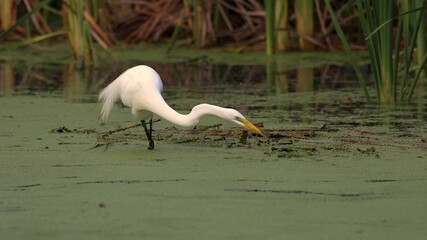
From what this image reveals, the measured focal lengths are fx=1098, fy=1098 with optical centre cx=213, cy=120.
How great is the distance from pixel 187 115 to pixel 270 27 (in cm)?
404

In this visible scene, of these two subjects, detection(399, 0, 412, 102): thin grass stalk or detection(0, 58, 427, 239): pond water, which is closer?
detection(0, 58, 427, 239): pond water

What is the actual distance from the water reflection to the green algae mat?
3.59ft

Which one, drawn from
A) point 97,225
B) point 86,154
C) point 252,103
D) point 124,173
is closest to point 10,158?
point 86,154

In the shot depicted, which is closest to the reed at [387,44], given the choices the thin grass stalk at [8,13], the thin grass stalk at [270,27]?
the thin grass stalk at [270,27]

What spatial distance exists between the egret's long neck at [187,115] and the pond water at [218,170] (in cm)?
14

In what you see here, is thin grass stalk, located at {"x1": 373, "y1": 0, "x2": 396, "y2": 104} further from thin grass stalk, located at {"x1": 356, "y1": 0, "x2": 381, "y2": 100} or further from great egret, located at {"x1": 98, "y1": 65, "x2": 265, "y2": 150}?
great egret, located at {"x1": 98, "y1": 65, "x2": 265, "y2": 150}

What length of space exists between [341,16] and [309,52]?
0.67 metres

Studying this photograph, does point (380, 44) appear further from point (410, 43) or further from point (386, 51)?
point (410, 43)

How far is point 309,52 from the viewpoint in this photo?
916 cm

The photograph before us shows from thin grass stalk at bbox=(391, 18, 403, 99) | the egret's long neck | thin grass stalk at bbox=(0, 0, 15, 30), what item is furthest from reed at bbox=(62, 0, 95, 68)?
the egret's long neck

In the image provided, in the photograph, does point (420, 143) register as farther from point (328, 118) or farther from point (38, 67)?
point (38, 67)

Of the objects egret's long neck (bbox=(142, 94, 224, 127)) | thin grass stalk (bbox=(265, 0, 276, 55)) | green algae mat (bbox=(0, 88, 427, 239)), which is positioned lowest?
green algae mat (bbox=(0, 88, 427, 239))

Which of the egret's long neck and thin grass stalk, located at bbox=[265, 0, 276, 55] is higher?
thin grass stalk, located at bbox=[265, 0, 276, 55]

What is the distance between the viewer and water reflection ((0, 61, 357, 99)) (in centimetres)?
716
